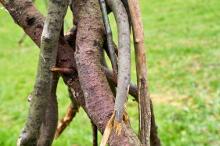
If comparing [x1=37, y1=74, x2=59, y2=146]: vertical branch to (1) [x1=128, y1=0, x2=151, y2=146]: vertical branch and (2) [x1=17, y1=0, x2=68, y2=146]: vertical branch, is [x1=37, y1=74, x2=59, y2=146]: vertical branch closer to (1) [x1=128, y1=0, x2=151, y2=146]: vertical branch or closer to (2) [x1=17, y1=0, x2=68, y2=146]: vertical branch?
(2) [x1=17, y1=0, x2=68, y2=146]: vertical branch

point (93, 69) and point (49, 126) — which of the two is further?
point (49, 126)

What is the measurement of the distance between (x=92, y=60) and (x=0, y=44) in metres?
8.91

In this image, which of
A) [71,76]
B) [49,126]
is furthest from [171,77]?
[71,76]

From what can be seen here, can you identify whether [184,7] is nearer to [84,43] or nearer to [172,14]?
[172,14]

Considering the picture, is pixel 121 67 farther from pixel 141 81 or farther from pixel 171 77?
pixel 171 77

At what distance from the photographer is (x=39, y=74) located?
976 mm

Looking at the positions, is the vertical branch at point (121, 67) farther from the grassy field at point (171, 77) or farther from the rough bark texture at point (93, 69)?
the grassy field at point (171, 77)

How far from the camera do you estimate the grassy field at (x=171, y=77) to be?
390 centimetres

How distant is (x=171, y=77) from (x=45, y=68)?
16.4 ft

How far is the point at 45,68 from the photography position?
3.18ft

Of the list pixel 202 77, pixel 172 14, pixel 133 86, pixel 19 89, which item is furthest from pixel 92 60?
pixel 172 14

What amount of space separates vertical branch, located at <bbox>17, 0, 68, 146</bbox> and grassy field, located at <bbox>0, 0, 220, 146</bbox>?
1.47m

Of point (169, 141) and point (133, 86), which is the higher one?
point (133, 86)

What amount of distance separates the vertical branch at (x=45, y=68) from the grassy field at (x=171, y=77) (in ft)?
4.82
